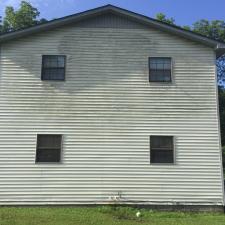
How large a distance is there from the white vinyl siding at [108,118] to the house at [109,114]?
4 centimetres

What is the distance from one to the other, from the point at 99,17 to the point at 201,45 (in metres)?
4.55

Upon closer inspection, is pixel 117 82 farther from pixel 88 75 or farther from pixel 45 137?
pixel 45 137

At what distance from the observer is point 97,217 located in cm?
1249

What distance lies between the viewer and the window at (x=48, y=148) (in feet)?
47.8

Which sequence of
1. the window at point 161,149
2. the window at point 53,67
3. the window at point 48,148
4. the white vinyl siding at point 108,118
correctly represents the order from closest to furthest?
the white vinyl siding at point 108,118 → the window at point 48,148 → the window at point 161,149 → the window at point 53,67

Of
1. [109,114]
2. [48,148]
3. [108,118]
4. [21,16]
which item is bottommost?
[48,148]

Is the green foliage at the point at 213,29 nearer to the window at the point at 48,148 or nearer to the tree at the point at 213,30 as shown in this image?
the tree at the point at 213,30

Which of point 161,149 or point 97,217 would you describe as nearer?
point 97,217

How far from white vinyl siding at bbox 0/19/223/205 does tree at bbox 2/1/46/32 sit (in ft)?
46.3

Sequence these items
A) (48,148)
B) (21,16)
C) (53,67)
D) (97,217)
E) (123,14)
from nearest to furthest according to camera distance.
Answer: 1. (97,217)
2. (48,148)
3. (53,67)
4. (123,14)
5. (21,16)

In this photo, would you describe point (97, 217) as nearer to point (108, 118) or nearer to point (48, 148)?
point (48, 148)

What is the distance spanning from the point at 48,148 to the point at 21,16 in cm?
1767

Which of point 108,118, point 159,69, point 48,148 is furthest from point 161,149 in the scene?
point 48,148

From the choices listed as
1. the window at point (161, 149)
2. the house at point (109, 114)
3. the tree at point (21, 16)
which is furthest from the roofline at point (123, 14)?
the tree at point (21, 16)
